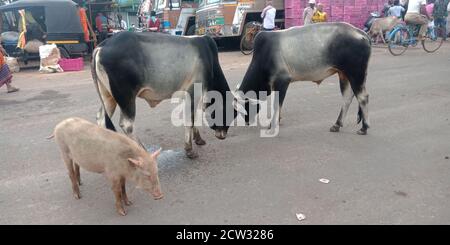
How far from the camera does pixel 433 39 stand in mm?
15867

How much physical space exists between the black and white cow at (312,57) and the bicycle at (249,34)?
920 centimetres

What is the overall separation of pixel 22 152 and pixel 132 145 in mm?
2575

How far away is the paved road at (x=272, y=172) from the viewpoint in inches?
132

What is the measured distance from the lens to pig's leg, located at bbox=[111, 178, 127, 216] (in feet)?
10.5

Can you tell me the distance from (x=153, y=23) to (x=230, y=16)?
5.72 metres

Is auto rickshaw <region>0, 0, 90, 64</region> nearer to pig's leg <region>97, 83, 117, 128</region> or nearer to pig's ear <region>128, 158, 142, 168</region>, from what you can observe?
pig's leg <region>97, 83, 117, 128</region>

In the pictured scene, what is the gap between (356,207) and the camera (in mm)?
3408

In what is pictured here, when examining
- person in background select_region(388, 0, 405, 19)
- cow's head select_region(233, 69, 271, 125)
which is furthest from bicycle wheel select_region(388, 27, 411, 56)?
cow's head select_region(233, 69, 271, 125)

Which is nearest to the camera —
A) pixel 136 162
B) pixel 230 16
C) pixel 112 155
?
pixel 136 162

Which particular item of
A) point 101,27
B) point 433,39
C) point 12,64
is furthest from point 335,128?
point 101,27

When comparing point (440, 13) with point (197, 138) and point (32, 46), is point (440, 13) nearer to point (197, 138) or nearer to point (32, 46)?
point (197, 138)

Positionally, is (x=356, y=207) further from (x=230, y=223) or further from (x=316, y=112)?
(x=316, y=112)

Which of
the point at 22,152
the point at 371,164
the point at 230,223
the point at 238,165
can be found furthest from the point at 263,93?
the point at 22,152

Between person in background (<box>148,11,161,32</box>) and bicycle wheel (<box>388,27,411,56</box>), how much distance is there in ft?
33.5
